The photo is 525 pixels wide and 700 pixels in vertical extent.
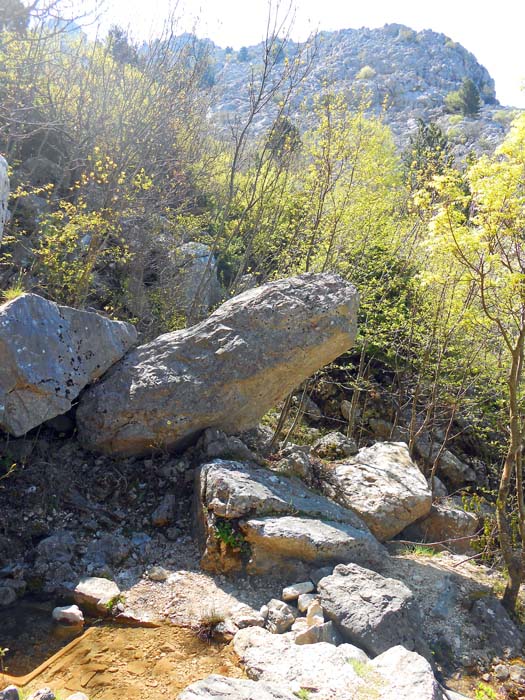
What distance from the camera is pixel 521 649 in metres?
5.36


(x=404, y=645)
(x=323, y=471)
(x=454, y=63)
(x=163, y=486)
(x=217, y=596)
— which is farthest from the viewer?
(x=454, y=63)

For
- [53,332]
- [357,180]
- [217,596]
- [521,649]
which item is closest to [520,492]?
[521,649]

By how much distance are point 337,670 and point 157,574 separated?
2195mm

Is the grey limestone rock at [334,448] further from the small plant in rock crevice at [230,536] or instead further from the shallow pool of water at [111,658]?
the shallow pool of water at [111,658]

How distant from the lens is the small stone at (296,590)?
5.19 meters

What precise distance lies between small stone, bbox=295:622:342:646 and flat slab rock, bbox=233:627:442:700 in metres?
0.09

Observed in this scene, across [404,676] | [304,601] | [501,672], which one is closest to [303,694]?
[404,676]

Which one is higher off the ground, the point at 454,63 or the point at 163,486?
the point at 454,63

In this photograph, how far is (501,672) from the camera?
4.96m

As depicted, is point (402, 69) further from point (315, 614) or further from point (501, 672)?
point (315, 614)

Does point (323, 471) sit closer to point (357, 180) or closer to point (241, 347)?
point (241, 347)

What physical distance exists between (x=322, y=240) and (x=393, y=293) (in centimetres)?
→ 220

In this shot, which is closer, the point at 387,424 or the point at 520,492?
the point at 520,492

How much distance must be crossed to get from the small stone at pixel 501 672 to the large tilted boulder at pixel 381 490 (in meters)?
2.05
